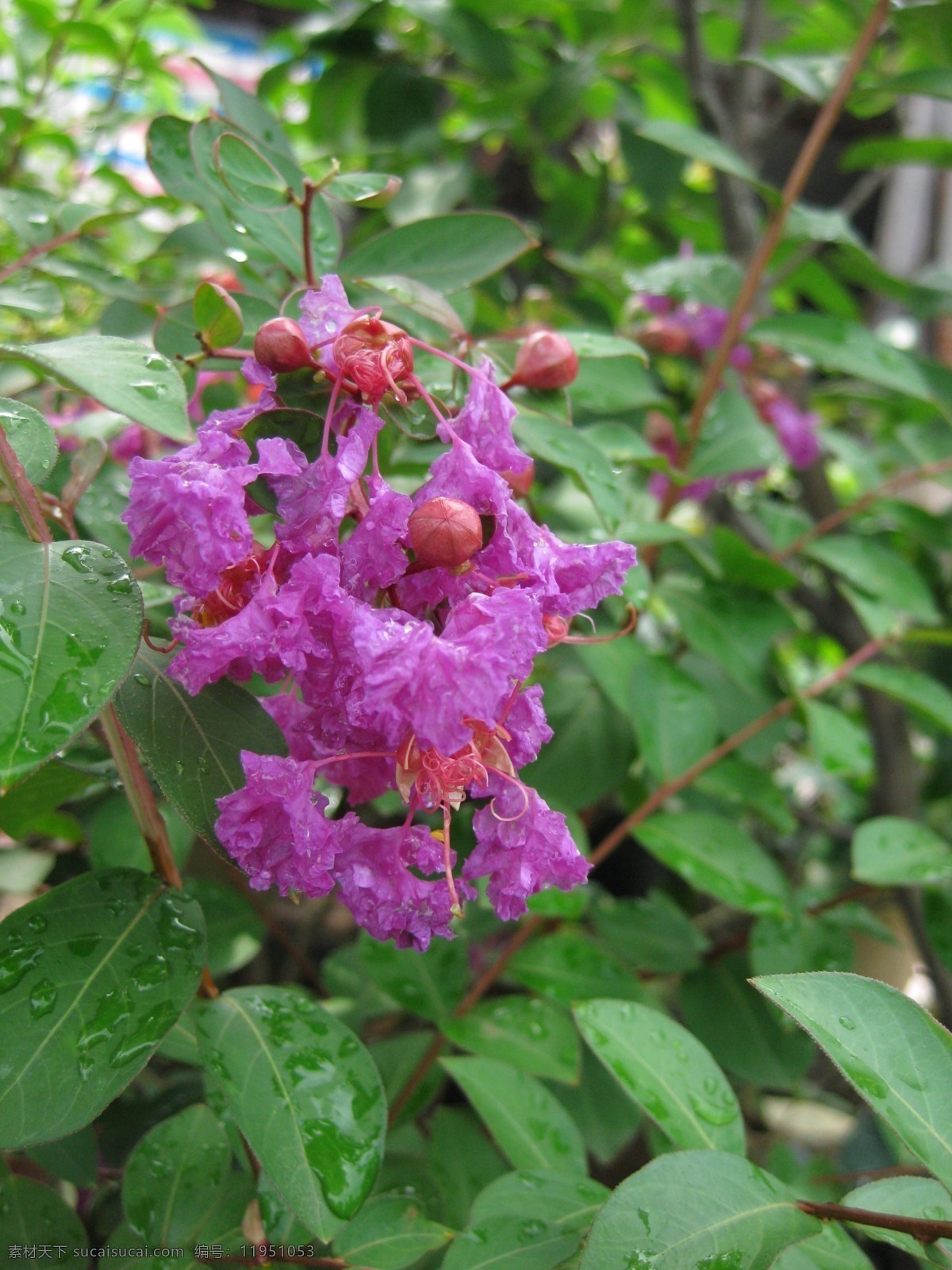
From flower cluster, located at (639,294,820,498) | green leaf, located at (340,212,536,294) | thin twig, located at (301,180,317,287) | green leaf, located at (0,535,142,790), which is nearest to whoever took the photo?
green leaf, located at (0,535,142,790)

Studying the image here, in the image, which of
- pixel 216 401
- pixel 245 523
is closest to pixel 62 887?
pixel 245 523

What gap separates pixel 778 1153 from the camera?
37.9 inches

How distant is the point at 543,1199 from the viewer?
59cm

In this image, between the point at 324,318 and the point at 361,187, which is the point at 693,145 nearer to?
the point at 361,187

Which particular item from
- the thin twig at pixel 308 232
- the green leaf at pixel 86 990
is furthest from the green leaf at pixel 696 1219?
the thin twig at pixel 308 232

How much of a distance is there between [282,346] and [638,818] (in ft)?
1.80

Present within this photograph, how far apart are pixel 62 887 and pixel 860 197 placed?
1.55m

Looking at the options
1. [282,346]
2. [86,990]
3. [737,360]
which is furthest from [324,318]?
[737,360]

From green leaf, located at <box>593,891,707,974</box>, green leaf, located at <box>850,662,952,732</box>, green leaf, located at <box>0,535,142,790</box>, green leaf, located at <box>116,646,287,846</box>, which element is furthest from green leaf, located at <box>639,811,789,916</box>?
green leaf, located at <box>0,535,142,790</box>

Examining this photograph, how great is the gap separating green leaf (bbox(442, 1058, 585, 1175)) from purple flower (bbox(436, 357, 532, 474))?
42 centimetres

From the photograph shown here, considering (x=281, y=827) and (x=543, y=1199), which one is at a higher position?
(x=281, y=827)

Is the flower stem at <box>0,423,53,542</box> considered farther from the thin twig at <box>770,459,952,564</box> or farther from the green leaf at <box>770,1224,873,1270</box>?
the thin twig at <box>770,459,952,564</box>

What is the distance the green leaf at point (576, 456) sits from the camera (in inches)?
25.7

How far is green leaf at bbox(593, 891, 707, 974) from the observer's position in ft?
3.27
